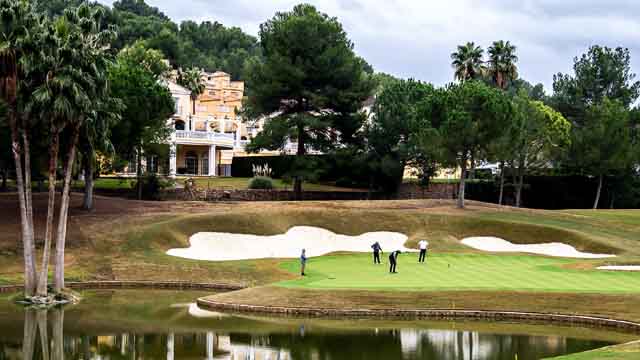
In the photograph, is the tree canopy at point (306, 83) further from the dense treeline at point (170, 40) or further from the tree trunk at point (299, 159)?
the dense treeline at point (170, 40)

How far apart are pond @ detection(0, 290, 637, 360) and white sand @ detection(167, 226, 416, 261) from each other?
1582cm

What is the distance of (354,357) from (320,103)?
53.4m

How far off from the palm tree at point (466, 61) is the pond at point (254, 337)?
217ft

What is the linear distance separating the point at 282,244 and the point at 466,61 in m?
48.5

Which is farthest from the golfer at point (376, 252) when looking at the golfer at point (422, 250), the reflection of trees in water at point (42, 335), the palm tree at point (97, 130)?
the reflection of trees in water at point (42, 335)

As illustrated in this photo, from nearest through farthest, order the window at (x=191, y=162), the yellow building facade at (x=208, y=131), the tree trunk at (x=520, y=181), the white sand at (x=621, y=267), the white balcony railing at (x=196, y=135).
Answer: the white sand at (x=621, y=267) → the tree trunk at (x=520, y=181) → the white balcony railing at (x=196, y=135) → the yellow building facade at (x=208, y=131) → the window at (x=191, y=162)

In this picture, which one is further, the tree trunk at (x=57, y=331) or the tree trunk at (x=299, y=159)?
the tree trunk at (x=299, y=159)

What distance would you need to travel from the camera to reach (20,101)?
133ft

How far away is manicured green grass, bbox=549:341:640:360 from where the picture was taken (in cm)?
2593

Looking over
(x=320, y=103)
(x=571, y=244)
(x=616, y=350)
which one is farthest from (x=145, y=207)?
(x=616, y=350)

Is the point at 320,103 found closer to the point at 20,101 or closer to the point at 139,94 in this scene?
the point at 139,94

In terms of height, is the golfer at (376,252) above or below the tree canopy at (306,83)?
below

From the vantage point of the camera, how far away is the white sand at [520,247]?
59.7m

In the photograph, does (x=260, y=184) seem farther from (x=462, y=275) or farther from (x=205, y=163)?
(x=462, y=275)
